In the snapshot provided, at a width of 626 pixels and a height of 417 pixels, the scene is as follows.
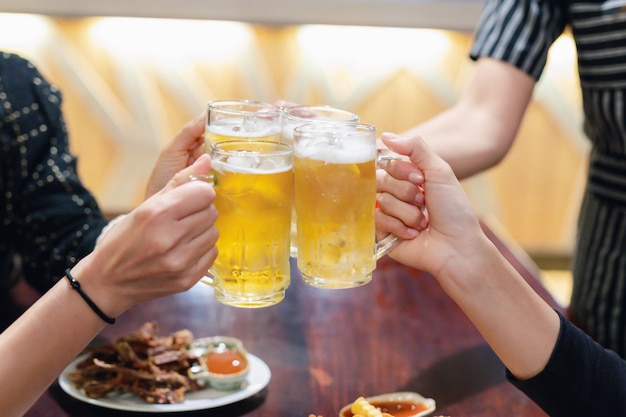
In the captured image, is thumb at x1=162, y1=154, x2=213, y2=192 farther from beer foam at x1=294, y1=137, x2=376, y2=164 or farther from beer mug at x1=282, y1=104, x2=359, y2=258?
beer mug at x1=282, y1=104, x2=359, y2=258

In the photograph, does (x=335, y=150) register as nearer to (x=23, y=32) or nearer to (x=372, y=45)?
(x=372, y=45)

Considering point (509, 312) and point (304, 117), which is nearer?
point (509, 312)

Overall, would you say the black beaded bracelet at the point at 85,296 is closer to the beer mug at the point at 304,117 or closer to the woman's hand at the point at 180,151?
the beer mug at the point at 304,117

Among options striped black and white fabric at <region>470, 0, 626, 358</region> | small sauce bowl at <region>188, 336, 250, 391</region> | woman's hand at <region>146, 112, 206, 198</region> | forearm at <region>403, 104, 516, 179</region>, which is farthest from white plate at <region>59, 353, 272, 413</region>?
striped black and white fabric at <region>470, 0, 626, 358</region>

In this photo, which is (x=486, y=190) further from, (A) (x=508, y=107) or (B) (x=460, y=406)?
(B) (x=460, y=406)

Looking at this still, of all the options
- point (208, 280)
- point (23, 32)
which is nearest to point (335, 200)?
point (208, 280)

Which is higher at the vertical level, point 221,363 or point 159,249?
point 159,249
